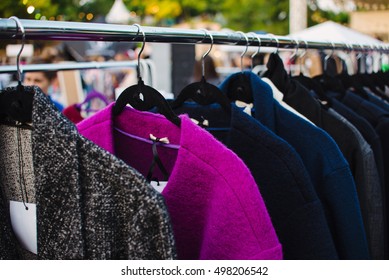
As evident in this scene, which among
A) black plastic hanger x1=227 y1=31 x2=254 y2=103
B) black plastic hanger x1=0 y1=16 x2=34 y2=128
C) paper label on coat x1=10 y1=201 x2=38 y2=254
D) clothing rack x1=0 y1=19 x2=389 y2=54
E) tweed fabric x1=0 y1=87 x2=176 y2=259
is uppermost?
clothing rack x1=0 y1=19 x2=389 y2=54

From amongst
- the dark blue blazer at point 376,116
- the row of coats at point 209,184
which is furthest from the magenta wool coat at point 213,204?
the dark blue blazer at point 376,116

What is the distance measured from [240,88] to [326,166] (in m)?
0.29

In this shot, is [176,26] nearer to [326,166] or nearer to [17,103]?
[326,166]

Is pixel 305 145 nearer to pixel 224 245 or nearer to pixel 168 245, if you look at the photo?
pixel 224 245

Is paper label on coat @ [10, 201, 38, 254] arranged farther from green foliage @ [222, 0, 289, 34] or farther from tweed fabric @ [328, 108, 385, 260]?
green foliage @ [222, 0, 289, 34]

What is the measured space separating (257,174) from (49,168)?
0.47m

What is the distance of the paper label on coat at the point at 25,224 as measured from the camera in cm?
88

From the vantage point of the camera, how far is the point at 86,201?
2.46 ft

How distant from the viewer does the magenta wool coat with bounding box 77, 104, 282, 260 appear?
87cm

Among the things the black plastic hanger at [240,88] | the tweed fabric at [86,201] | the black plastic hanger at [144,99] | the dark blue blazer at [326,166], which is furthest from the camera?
the black plastic hanger at [240,88]

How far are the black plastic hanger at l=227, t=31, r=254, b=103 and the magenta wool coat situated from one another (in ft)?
1.21

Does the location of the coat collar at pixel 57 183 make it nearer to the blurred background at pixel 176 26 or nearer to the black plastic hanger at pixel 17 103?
the black plastic hanger at pixel 17 103

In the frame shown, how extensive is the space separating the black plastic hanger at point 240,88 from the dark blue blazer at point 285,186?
24 cm

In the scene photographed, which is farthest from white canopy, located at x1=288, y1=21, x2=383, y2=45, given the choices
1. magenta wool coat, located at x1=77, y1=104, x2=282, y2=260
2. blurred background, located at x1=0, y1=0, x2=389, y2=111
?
magenta wool coat, located at x1=77, y1=104, x2=282, y2=260
